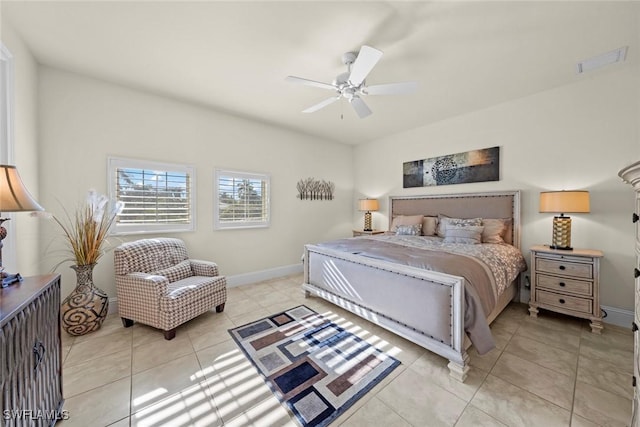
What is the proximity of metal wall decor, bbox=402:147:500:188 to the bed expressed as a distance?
0.31 metres

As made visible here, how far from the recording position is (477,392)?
5.37 ft

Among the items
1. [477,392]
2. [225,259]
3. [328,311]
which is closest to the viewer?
[477,392]

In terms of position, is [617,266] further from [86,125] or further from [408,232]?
[86,125]

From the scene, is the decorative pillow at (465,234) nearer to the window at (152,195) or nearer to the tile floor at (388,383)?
the tile floor at (388,383)

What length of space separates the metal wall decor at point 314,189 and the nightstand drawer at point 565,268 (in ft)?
11.5

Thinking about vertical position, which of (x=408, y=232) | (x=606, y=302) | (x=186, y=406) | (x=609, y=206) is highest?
(x=609, y=206)

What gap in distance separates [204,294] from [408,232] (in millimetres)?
3057

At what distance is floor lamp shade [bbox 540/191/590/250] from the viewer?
2.51 m

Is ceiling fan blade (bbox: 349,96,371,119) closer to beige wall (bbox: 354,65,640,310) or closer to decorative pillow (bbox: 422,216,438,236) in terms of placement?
beige wall (bbox: 354,65,640,310)

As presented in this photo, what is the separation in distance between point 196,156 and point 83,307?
7.07ft

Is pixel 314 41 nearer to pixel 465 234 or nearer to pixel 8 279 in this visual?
pixel 8 279

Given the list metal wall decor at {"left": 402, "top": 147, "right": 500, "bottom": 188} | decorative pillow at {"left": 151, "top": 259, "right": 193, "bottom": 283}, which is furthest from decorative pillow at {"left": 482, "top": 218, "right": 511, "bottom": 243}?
decorative pillow at {"left": 151, "top": 259, "right": 193, "bottom": 283}

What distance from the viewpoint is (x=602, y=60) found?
2.36 metres

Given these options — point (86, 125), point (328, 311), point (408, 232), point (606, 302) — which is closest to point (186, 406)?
point (328, 311)
